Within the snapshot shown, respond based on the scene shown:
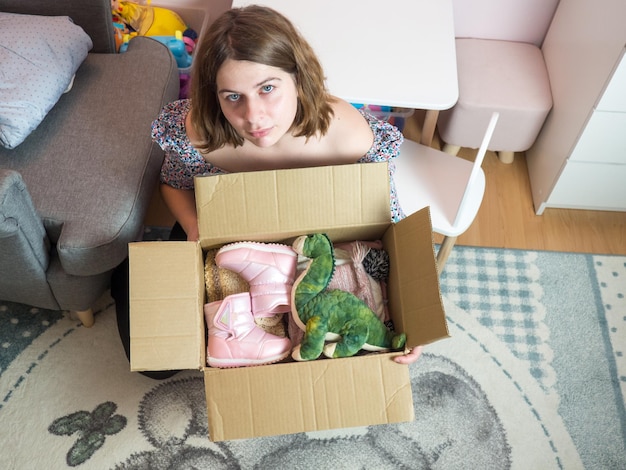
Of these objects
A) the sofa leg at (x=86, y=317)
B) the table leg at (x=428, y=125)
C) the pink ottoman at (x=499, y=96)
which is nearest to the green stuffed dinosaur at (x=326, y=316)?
the table leg at (x=428, y=125)

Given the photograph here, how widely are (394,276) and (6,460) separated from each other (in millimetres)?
1030

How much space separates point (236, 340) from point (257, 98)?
17.1 inches

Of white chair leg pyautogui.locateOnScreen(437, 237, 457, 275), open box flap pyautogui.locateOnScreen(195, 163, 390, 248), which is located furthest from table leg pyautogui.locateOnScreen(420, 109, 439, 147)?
open box flap pyautogui.locateOnScreen(195, 163, 390, 248)

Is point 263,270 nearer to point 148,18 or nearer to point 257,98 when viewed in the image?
point 257,98

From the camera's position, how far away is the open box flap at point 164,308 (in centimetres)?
99

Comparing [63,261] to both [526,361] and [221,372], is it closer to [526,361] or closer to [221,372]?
[221,372]

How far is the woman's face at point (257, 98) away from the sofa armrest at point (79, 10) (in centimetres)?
75

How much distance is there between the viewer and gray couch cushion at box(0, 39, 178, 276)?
51.1 inches

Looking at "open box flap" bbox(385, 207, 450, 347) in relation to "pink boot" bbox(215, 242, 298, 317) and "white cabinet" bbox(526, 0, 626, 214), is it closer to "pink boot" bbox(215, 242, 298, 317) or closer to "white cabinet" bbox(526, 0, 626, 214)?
"pink boot" bbox(215, 242, 298, 317)

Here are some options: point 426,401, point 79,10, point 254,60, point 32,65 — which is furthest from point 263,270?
point 79,10

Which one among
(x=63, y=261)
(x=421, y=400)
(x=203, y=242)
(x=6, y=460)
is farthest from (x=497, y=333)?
(x=6, y=460)

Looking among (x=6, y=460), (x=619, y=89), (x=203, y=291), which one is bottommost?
(x=6, y=460)

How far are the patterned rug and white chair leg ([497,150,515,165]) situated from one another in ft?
1.51

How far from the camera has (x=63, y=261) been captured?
4.22ft
